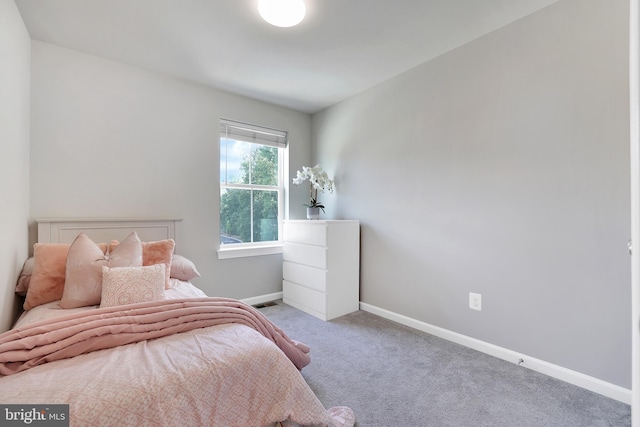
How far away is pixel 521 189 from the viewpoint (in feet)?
6.47

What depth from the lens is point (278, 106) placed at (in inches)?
137

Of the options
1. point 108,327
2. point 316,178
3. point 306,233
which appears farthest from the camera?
point 316,178

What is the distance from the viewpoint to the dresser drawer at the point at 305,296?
9.32ft

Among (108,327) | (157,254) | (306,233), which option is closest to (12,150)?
(157,254)

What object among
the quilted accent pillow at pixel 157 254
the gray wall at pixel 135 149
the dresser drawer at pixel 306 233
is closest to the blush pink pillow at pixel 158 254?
the quilted accent pillow at pixel 157 254

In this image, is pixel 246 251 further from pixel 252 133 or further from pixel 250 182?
pixel 252 133

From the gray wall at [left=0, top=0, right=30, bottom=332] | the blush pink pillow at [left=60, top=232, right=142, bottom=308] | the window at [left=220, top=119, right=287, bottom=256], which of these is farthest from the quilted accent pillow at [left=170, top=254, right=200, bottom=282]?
the gray wall at [left=0, top=0, right=30, bottom=332]

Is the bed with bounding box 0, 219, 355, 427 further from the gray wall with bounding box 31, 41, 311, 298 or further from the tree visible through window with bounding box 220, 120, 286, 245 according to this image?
the tree visible through window with bounding box 220, 120, 286, 245

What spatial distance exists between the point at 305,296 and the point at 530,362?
1933 millimetres

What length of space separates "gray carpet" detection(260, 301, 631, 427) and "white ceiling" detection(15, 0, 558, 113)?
2377 millimetres

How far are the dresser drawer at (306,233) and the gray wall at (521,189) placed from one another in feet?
2.01

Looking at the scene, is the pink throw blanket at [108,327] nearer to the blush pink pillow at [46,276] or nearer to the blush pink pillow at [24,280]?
the blush pink pillow at [46,276]

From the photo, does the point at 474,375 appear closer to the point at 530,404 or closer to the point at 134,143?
the point at 530,404

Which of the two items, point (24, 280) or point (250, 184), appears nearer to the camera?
point (24, 280)
